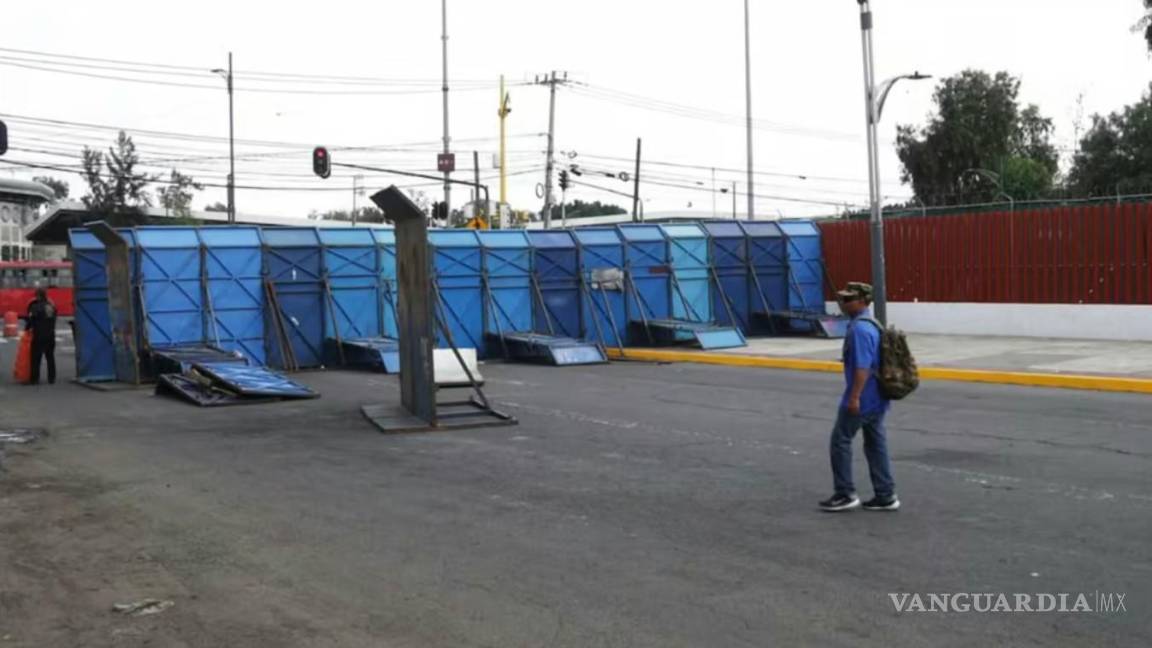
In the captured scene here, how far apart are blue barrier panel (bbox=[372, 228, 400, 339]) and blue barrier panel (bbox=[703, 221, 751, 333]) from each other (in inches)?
348

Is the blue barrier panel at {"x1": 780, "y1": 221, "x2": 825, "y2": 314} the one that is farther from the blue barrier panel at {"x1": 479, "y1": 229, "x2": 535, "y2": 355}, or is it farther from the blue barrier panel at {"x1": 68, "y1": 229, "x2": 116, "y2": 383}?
the blue barrier panel at {"x1": 68, "y1": 229, "x2": 116, "y2": 383}

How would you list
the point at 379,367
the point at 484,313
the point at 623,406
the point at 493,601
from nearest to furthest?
1. the point at 493,601
2. the point at 623,406
3. the point at 379,367
4. the point at 484,313

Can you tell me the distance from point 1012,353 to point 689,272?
9.60 meters

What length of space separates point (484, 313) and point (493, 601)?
19.9 meters

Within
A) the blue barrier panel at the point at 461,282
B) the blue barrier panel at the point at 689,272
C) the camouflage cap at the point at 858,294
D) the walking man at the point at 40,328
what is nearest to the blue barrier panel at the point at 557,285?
the blue barrier panel at the point at 461,282

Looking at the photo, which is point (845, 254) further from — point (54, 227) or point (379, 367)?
point (54, 227)

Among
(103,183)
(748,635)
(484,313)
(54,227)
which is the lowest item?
(748,635)

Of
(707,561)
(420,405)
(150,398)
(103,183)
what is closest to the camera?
(707,561)

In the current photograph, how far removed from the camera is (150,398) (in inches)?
695

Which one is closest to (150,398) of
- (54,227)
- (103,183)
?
(54,227)

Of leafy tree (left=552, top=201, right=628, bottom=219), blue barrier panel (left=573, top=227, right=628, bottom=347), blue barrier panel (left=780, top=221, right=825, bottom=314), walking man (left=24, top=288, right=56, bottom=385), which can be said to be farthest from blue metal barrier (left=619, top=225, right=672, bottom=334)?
leafy tree (left=552, top=201, right=628, bottom=219)

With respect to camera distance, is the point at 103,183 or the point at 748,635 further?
the point at 103,183

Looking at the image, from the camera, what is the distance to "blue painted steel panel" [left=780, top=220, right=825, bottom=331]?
97.7 feet

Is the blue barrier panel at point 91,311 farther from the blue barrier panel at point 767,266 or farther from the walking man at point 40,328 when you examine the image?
the blue barrier panel at point 767,266
